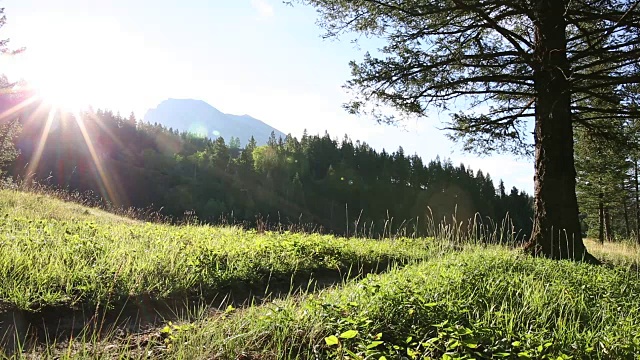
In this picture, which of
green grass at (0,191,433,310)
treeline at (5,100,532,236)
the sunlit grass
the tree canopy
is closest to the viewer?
the sunlit grass

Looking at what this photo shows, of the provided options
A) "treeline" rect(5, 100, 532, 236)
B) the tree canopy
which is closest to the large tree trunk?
the tree canopy

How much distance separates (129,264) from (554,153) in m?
6.92

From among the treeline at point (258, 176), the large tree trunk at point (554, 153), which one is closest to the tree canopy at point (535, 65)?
the large tree trunk at point (554, 153)

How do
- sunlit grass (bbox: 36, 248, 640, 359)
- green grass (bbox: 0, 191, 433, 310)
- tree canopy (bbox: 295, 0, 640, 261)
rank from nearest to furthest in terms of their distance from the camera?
sunlit grass (bbox: 36, 248, 640, 359), green grass (bbox: 0, 191, 433, 310), tree canopy (bbox: 295, 0, 640, 261)

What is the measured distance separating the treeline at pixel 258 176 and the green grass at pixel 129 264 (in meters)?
52.4

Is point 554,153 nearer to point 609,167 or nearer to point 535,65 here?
point 535,65

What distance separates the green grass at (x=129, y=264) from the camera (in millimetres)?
3041

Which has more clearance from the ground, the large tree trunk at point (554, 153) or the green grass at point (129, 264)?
the large tree trunk at point (554, 153)

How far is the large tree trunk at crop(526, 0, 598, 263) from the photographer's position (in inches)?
269

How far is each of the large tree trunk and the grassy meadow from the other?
1779 millimetres

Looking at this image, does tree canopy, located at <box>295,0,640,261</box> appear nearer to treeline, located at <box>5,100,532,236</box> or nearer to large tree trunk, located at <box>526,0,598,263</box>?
large tree trunk, located at <box>526,0,598,263</box>

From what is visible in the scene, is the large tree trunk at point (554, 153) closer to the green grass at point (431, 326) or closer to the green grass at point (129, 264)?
the green grass at point (129, 264)

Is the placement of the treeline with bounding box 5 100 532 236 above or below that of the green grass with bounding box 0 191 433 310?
above

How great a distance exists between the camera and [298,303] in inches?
123
